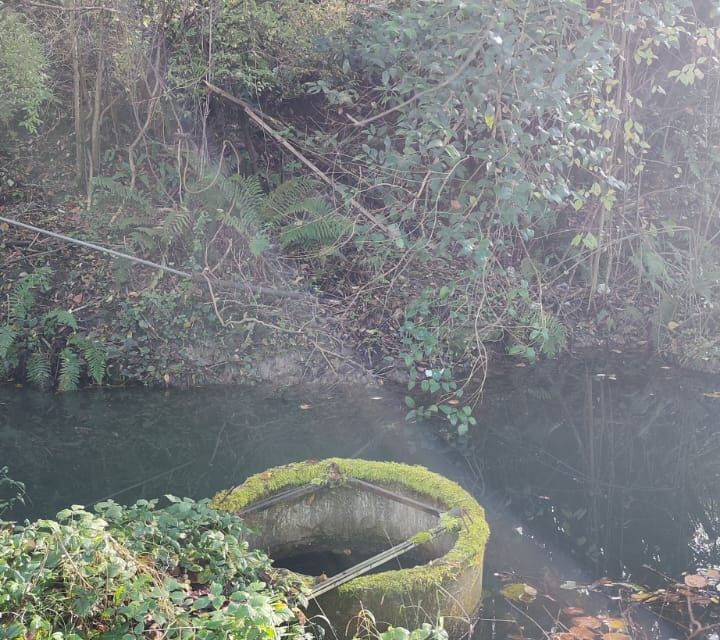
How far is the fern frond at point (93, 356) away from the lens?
7.55 metres

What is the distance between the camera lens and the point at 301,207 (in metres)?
8.38

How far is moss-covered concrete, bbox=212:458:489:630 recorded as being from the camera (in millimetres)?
3604

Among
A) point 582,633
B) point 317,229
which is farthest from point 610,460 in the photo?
point 317,229

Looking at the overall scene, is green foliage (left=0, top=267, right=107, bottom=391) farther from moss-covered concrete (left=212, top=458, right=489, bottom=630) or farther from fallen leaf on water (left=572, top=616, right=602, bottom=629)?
fallen leaf on water (left=572, top=616, right=602, bottom=629)

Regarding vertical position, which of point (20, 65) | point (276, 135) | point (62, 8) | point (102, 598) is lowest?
point (102, 598)

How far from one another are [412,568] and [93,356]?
4.74 meters

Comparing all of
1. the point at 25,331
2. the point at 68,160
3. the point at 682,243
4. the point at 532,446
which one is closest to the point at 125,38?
the point at 68,160

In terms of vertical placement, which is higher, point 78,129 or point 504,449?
point 78,129

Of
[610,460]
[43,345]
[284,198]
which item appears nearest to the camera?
[610,460]

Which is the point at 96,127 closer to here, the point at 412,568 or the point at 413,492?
the point at 413,492

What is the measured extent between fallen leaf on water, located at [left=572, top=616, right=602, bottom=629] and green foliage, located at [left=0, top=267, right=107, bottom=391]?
16.6ft

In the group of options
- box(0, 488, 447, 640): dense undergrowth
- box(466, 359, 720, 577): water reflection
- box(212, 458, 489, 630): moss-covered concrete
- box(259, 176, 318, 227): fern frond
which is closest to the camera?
box(0, 488, 447, 640): dense undergrowth

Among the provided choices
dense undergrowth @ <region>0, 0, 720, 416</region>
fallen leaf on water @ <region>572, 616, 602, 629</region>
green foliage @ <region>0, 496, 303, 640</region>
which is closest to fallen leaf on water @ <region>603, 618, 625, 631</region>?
fallen leaf on water @ <region>572, 616, 602, 629</region>

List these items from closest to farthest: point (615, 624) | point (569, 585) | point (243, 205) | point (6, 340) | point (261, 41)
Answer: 1. point (615, 624)
2. point (569, 585)
3. point (6, 340)
4. point (243, 205)
5. point (261, 41)
